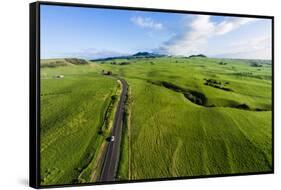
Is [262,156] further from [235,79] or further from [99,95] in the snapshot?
[99,95]

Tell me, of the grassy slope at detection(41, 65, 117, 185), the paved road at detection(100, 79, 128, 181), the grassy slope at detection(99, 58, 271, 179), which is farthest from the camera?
the grassy slope at detection(99, 58, 271, 179)

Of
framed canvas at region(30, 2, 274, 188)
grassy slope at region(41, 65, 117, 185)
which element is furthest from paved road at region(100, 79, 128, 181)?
grassy slope at region(41, 65, 117, 185)

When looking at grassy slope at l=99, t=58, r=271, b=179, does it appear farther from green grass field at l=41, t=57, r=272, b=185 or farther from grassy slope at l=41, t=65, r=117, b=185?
grassy slope at l=41, t=65, r=117, b=185

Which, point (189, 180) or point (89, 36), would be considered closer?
point (89, 36)

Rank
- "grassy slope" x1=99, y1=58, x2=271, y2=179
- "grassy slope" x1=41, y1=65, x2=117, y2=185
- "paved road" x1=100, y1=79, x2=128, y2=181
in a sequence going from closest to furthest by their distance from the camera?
1. "grassy slope" x1=41, y1=65, x2=117, y2=185
2. "paved road" x1=100, y1=79, x2=128, y2=181
3. "grassy slope" x1=99, y1=58, x2=271, y2=179

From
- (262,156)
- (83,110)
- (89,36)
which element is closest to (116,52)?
(89,36)

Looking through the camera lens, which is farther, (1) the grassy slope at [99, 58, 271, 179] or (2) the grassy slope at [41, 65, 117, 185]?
(1) the grassy slope at [99, 58, 271, 179]
